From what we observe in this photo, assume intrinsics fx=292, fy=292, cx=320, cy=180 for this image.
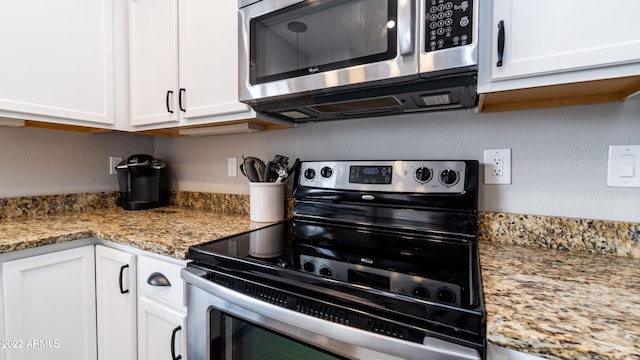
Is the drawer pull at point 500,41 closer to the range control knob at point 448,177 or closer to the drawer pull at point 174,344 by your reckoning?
the range control knob at point 448,177

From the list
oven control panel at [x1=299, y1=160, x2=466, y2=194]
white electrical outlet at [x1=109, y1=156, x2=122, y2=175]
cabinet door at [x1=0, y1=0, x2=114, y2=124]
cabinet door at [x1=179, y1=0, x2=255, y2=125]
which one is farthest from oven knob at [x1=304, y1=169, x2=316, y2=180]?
white electrical outlet at [x1=109, y1=156, x2=122, y2=175]

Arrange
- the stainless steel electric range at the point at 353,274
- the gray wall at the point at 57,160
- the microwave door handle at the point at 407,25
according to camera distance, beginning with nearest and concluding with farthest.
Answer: the stainless steel electric range at the point at 353,274 < the microwave door handle at the point at 407,25 < the gray wall at the point at 57,160

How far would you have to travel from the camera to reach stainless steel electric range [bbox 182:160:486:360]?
0.56 m

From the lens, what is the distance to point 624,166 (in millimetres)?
870

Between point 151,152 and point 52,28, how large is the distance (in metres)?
0.86

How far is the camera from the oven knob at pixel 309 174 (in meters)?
1.31

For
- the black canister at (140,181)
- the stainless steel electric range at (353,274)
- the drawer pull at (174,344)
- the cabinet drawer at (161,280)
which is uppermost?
the black canister at (140,181)

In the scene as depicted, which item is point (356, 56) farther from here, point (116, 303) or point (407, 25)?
point (116, 303)

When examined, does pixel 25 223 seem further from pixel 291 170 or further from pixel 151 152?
pixel 291 170

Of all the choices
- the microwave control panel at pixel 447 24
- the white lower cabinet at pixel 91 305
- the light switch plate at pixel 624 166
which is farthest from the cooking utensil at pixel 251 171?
the light switch plate at pixel 624 166

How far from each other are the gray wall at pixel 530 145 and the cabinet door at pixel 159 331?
85 cm

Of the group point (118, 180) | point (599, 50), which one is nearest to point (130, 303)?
point (118, 180)

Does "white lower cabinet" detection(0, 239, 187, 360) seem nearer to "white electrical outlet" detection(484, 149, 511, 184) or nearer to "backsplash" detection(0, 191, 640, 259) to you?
"backsplash" detection(0, 191, 640, 259)

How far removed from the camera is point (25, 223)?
1.32 m
